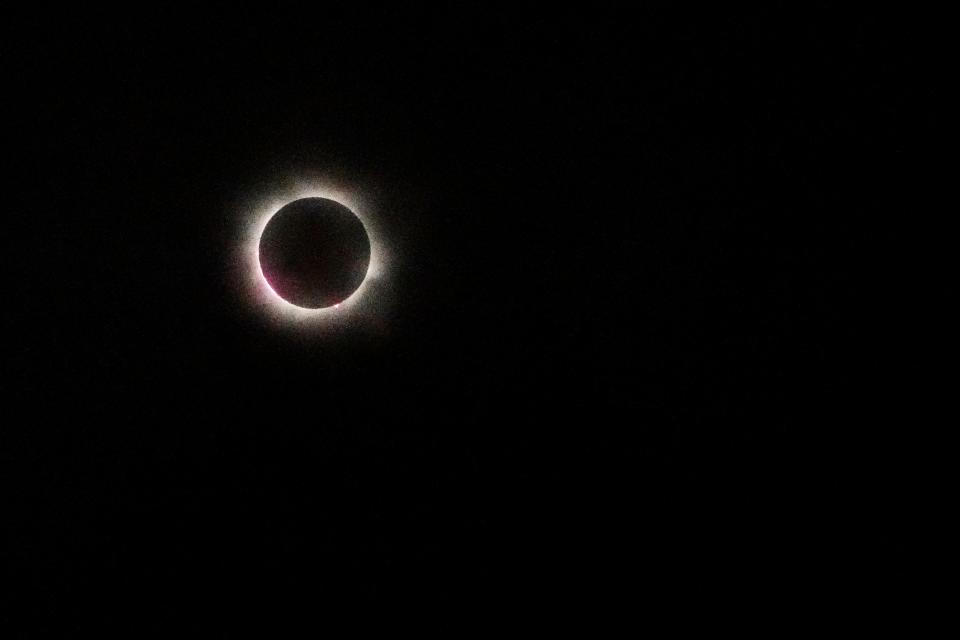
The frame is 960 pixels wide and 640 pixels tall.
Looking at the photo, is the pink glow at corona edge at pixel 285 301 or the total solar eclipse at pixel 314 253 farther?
the pink glow at corona edge at pixel 285 301

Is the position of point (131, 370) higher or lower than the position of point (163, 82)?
lower

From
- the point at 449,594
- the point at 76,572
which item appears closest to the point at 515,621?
the point at 449,594

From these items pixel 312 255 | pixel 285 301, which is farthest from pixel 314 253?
pixel 285 301

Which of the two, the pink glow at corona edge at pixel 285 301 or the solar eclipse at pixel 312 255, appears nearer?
the solar eclipse at pixel 312 255

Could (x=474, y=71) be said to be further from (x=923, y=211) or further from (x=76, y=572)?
(x=76, y=572)

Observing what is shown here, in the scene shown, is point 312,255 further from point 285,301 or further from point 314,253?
point 285,301
